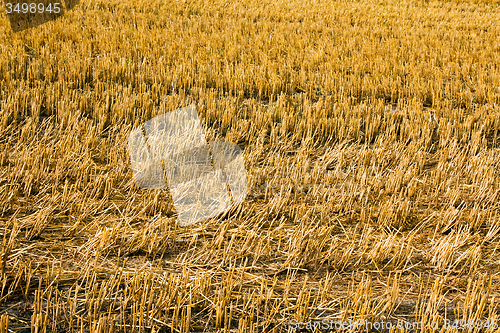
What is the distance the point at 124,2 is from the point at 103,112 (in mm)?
6547

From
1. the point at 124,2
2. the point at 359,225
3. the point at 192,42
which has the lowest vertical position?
the point at 359,225

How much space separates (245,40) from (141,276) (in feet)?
18.8

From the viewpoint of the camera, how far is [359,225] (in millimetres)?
2822

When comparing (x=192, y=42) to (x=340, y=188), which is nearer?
(x=340, y=188)

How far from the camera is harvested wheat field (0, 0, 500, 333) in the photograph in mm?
2041

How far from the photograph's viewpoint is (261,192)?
3174 millimetres

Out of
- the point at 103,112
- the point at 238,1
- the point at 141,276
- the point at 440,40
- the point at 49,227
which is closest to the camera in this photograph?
the point at 141,276

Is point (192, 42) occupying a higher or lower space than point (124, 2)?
lower

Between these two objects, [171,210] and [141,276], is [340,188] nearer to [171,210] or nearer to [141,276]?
[171,210]

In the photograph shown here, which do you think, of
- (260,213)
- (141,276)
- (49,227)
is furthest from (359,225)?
(49,227)

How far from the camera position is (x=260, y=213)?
2811 millimetres

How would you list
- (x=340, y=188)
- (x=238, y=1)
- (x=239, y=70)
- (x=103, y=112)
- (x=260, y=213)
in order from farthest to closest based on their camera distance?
1. (x=238, y=1)
2. (x=239, y=70)
3. (x=103, y=112)
4. (x=340, y=188)
5. (x=260, y=213)

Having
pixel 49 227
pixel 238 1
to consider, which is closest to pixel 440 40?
pixel 238 1

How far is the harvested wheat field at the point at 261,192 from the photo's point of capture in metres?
2.04
